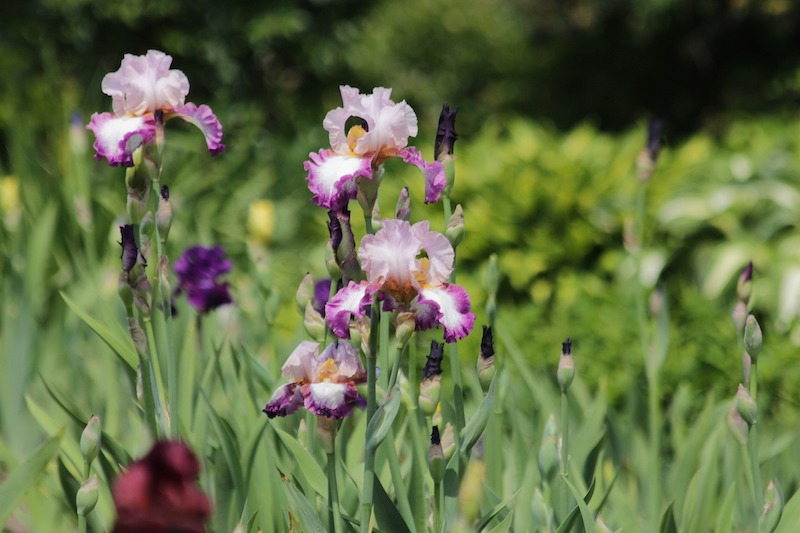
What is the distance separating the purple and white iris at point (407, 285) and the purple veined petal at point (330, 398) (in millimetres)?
85

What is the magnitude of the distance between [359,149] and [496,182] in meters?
3.23

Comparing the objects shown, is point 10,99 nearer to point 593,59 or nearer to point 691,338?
point 691,338

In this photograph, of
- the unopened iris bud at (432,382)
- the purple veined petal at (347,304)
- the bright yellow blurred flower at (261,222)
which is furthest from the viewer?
the bright yellow blurred flower at (261,222)

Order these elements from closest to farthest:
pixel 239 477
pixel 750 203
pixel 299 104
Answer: pixel 239 477 → pixel 750 203 → pixel 299 104

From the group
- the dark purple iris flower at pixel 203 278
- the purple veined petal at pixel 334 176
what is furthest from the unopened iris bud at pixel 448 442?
the dark purple iris flower at pixel 203 278

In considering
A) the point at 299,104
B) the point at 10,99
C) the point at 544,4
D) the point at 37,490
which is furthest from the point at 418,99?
the point at 37,490

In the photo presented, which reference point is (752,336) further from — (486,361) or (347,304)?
(347,304)

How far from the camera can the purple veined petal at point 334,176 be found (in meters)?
1.19

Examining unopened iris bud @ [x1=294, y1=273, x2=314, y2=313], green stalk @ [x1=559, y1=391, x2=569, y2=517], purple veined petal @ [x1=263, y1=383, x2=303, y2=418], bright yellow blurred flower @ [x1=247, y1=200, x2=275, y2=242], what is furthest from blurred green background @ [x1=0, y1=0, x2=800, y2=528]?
green stalk @ [x1=559, y1=391, x2=569, y2=517]

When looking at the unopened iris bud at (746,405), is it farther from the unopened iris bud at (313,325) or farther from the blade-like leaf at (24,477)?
the blade-like leaf at (24,477)

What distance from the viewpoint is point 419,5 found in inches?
427

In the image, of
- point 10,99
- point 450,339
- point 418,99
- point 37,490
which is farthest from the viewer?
point 418,99

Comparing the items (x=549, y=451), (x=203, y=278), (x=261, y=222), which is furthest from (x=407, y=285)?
A: (x=261, y=222)

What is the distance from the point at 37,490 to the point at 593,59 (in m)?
8.41
